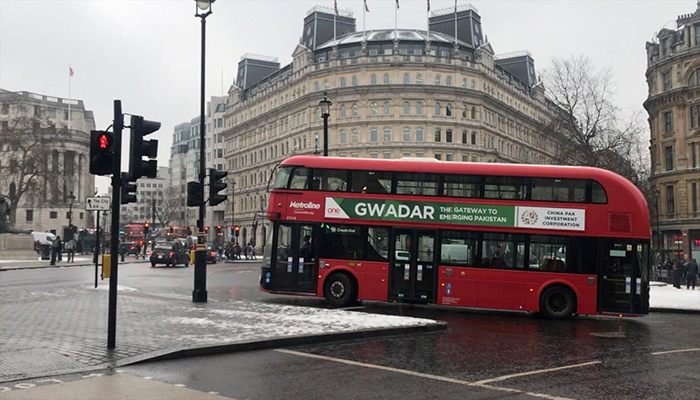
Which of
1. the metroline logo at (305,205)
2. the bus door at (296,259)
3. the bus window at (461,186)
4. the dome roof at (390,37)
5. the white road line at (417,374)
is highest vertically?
the dome roof at (390,37)

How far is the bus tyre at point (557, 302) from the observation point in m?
17.0

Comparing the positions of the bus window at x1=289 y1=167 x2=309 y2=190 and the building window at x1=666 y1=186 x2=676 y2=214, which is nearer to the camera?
the bus window at x1=289 y1=167 x2=309 y2=190

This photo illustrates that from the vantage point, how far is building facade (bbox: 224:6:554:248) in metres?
80.0

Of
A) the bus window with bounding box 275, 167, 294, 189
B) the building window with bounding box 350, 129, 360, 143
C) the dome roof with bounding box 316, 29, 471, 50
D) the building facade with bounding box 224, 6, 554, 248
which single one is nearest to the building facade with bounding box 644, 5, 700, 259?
the building facade with bounding box 224, 6, 554, 248

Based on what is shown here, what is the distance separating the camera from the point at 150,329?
1220 cm

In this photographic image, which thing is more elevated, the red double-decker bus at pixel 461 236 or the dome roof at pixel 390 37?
the dome roof at pixel 390 37

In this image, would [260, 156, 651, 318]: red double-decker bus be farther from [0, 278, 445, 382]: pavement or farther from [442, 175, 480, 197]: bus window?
[0, 278, 445, 382]: pavement

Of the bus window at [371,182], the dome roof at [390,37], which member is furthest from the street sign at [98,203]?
the dome roof at [390,37]

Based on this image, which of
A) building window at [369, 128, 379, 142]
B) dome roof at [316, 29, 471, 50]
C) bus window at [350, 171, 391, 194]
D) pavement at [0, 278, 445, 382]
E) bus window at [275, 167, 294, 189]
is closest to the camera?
pavement at [0, 278, 445, 382]

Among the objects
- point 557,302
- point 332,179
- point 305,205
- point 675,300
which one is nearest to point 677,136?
point 675,300

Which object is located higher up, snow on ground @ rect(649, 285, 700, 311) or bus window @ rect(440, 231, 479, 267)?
bus window @ rect(440, 231, 479, 267)

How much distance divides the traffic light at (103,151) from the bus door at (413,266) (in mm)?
9434

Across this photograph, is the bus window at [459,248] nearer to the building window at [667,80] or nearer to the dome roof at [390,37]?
the building window at [667,80]

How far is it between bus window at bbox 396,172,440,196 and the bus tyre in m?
3.91
